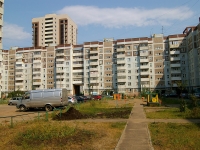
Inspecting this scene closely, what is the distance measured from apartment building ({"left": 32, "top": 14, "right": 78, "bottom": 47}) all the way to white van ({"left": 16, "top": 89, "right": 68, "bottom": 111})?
99996 millimetres

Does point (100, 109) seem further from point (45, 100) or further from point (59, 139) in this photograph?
point (59, 139)

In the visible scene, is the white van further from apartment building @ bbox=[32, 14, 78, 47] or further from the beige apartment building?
apartment building @ bbox=[32, 14, 78, 47]

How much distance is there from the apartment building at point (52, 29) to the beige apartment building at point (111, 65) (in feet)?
82.2

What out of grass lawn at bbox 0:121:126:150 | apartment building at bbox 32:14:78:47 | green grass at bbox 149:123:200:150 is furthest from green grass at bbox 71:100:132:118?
apartment building at bbox 32:14:78:47

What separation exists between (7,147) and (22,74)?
9522cm

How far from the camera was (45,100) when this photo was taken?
78.3 feet

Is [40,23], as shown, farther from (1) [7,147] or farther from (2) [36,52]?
(1) [7,147]

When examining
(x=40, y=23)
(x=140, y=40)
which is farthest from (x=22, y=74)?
(x=140, y=40)

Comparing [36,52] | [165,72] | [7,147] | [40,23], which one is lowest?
[7,147]

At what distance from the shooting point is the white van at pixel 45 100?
23781 mm

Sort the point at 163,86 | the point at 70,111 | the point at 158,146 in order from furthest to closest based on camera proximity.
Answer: the point at 163,86
the point at 70,111
the point at 158,146

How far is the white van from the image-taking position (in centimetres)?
2378

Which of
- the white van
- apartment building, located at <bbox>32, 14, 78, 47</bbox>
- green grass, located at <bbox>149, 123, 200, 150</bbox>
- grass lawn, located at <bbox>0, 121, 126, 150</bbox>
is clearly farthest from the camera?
apartment building, located at <bbox>32, 14, 78, 47</bbox>

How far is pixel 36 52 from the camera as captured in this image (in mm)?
96375
